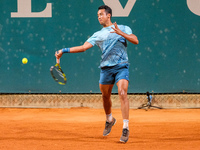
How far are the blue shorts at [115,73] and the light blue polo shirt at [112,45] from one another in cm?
6

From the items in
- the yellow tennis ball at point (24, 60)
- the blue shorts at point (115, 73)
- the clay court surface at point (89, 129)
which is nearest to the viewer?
the clay court surface at point (89, 129)

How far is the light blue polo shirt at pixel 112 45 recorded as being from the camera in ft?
14.7

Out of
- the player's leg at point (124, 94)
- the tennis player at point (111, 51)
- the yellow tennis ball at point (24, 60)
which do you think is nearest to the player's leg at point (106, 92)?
the tennis player at point (111, 51)

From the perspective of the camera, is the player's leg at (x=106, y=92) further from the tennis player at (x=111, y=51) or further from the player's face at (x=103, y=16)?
the player's face at (x=103, y=16)

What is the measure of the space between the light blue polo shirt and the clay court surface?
0.99 metres

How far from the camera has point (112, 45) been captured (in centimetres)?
453

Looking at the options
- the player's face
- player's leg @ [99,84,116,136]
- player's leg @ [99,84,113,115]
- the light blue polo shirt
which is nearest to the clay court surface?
player's leg @ [99,84,116,136]

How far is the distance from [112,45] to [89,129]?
1.56m

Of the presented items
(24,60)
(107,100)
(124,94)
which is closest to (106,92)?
(107,100)

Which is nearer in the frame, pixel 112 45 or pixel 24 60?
pixel 112 45

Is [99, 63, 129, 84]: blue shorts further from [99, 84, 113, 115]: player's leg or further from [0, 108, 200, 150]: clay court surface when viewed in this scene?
[0, 108, 200, 150]: clay court surface

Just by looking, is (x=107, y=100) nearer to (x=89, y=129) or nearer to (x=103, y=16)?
(x=89, y=129)

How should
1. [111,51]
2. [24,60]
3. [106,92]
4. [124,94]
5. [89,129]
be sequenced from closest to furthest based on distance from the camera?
Answer: [124,94] < [111,51] < [106,92] < [89,129] < [24,60]

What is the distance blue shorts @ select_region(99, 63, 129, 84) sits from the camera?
174 inches
